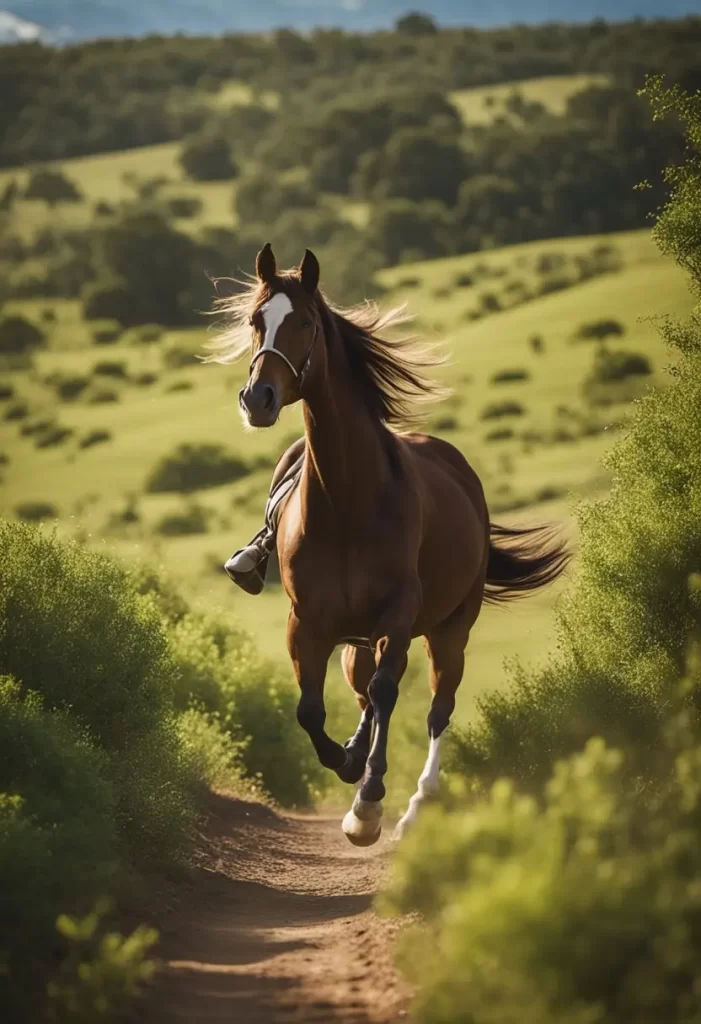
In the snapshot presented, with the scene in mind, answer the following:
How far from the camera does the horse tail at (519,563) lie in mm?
13602

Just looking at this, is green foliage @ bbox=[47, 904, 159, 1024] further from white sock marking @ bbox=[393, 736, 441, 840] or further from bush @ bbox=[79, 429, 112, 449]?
bush @ bbox=[79, 429, 112, 449]

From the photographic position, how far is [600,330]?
226 ft

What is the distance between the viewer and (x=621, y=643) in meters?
11.3

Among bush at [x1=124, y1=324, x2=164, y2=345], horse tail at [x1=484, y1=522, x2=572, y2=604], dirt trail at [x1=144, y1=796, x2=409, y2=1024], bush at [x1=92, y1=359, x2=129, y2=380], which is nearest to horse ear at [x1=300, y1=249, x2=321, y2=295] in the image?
dirt trail at [x1=144, y1=796, x2=409, y2=1024]

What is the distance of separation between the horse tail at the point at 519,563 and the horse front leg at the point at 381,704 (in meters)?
4.32

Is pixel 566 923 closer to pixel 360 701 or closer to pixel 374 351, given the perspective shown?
pixel 374 351

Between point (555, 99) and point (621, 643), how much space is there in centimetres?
18321

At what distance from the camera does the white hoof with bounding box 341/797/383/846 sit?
895 cm

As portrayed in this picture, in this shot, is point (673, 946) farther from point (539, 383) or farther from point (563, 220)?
point (563, 220)

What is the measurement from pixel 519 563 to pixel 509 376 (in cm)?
5610

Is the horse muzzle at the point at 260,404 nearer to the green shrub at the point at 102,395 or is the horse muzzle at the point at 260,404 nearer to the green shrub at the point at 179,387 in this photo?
the green shrub at the point at 179,387

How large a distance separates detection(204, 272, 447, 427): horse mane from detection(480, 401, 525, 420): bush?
53.5 m

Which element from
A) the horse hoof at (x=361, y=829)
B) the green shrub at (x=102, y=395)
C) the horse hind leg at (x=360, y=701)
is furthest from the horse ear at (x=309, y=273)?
the green shrub at (x=102, y=395)

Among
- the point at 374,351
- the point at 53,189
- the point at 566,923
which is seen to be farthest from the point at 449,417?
the point at 53,189
